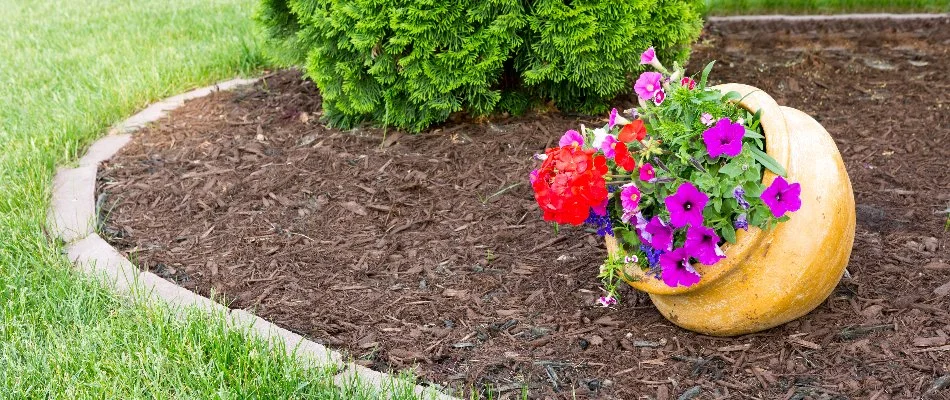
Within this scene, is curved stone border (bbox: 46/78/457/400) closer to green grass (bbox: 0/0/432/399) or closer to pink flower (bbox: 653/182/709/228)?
green grass (bbox: 0/0/432/399)

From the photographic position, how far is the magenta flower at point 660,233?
265 cm

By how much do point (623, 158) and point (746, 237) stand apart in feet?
1.48

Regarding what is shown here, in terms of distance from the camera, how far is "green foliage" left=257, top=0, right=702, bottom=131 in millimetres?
4230

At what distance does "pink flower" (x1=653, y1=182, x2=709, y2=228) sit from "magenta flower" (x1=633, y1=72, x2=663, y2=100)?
35 cm

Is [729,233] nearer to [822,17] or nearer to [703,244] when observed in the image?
[703,244]

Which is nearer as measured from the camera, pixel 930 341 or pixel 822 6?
pixel 930 341

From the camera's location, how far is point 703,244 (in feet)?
8.59

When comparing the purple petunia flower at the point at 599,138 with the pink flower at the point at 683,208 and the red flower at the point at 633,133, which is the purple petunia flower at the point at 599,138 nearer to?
the red flower at the point at 633,133

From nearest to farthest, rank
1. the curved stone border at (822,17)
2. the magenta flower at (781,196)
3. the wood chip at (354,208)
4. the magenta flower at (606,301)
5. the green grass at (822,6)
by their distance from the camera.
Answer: the magenta flower at (781,196)
the magenta flower at (606,301)
the wood chip at (354,208)
the curved stone border at (822,17)
the green grass at (822,6)

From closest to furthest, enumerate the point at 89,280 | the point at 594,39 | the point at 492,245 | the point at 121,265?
the point at 89,280 < the point at 121,265 < the point at 492,245 < the point at 594,39

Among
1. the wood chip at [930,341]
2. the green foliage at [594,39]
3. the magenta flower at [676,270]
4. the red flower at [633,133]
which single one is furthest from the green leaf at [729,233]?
the green foliage at [594,39]

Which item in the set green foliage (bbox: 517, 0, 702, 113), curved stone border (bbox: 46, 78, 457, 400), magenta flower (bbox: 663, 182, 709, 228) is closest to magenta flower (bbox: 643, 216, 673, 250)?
magenta flower (bbox: 663, 182, 709, 228)

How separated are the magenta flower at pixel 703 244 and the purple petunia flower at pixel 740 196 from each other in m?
0.11

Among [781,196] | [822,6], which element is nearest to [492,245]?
[781,196]
